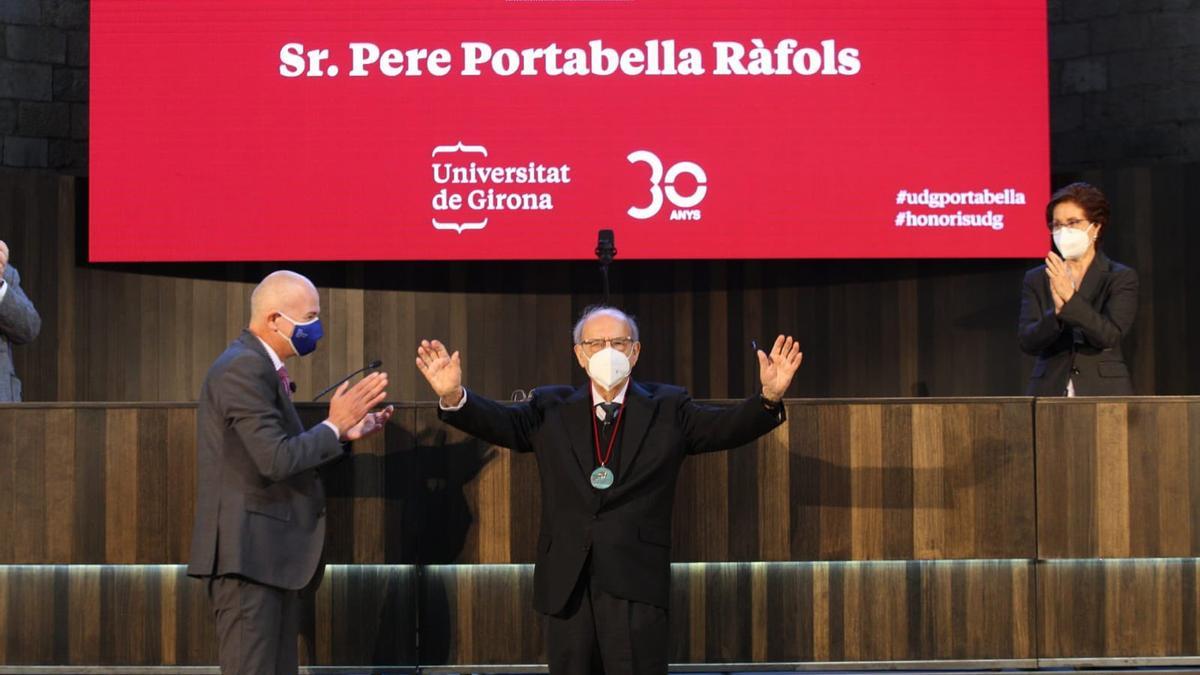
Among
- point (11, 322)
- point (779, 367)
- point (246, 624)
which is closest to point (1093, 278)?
point (779, 367)

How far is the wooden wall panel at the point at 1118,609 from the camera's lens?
3.85 meters

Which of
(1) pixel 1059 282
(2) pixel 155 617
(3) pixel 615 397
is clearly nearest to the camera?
(3) pixel 615 397

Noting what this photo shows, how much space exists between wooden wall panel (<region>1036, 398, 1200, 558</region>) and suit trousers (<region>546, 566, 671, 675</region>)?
142 centimetres

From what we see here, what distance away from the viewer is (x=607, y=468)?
314cm

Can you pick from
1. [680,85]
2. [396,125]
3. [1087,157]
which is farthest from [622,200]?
[1087,157]

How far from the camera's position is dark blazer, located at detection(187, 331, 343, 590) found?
2.97m

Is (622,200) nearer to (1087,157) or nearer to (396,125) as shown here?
(396,125)

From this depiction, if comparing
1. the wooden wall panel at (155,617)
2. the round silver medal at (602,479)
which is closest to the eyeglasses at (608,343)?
the round silver medal at (602,479)

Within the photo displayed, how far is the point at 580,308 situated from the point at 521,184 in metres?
0.71

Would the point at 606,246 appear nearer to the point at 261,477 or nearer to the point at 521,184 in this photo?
the point at 521,184

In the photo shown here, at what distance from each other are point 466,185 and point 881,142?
6.53 ft

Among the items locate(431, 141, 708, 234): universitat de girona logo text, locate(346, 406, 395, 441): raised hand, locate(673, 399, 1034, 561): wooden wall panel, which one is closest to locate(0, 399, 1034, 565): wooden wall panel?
locate(673, 399, 1034, 561): wooden wall panel

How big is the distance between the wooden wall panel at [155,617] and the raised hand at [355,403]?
2.93 ft

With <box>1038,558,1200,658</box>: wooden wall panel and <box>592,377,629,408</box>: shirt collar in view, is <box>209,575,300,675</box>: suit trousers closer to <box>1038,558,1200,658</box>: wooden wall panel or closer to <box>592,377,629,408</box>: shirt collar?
<box>592,377,629,408</box>: shirt collar
